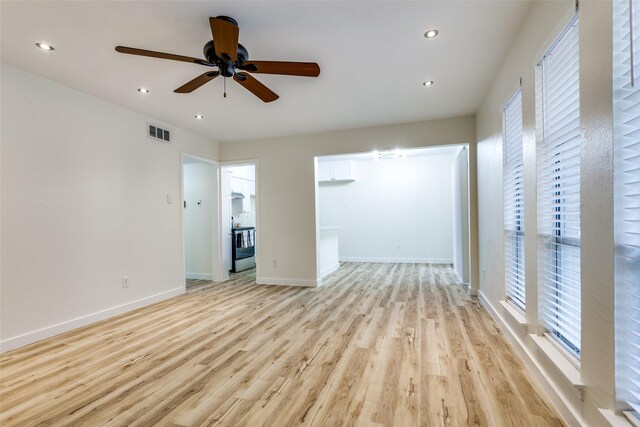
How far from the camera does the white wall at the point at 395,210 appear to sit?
22.0 feet

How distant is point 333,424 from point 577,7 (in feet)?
7.88

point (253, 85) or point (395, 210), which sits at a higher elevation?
point (253, 85)

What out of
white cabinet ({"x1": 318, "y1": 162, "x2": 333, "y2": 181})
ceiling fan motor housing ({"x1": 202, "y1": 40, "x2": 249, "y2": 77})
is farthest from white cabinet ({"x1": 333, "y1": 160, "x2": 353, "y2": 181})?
ceiling fan motor housing ({"x1": 202, "y1": 40, "x2": 249, "y2": 77})

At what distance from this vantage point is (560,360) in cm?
158

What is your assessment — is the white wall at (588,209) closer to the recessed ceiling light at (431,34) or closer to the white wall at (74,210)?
the recessed ceiling light at (431,34)

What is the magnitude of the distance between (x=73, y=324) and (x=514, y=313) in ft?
13.5

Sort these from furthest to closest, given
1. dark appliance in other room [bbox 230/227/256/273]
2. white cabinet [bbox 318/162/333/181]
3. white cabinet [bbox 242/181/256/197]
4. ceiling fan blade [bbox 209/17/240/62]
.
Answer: white cabinet [bbox 318/162/333/181] → white cabinet [bbox 242/181/256/197] → dark appliance in other room [bbox 230/227/256/273] → ceiling fan blade [bbox 209/17/240/62]

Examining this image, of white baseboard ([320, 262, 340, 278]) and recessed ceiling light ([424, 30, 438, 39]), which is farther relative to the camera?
white baseboard ([320, 262, 340, 278])

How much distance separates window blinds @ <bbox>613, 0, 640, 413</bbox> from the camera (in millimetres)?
1061

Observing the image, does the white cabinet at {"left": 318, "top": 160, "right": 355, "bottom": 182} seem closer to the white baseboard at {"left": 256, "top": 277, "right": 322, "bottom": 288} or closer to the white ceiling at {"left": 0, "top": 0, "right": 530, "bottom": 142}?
the white baseboard at {"left": 256, "top": 277, "right": 322, "bottom": 288}

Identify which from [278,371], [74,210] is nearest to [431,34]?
[278,371]

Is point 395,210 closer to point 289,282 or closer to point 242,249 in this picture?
point 289,282

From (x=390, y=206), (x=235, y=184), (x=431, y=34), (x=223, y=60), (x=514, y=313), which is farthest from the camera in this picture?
(x=390, y=206)

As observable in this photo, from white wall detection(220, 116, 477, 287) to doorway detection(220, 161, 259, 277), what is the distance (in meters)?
0.18
